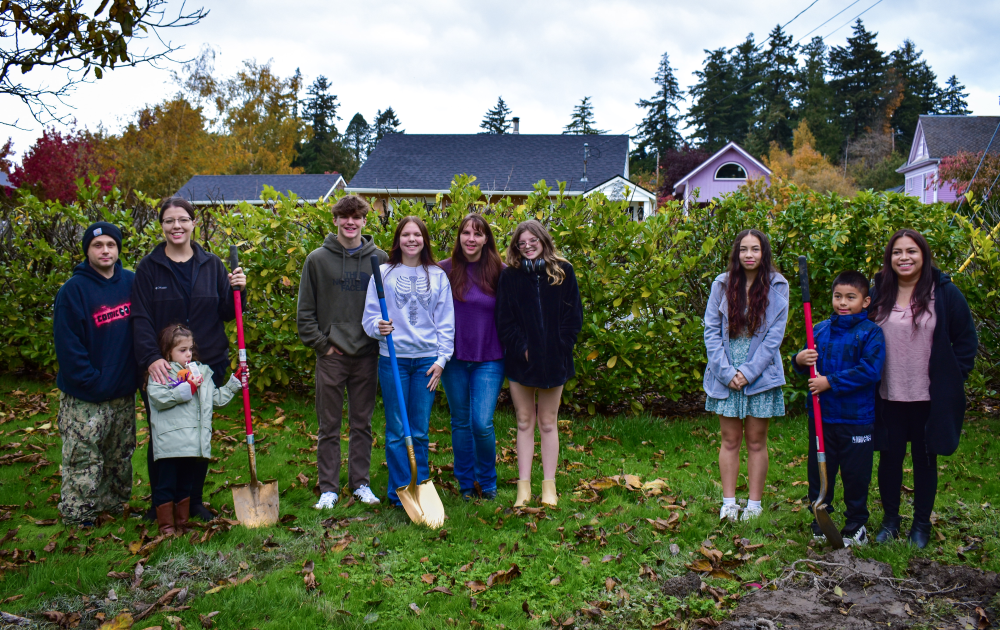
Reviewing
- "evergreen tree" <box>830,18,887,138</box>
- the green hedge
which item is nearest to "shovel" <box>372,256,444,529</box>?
the green hedge

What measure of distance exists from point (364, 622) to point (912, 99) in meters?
63.0

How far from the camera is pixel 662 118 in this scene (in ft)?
189

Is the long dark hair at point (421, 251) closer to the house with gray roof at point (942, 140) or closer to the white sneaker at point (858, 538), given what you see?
the white sneaker at point (858, 538)

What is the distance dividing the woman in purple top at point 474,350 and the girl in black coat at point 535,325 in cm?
11

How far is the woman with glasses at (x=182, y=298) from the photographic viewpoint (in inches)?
167

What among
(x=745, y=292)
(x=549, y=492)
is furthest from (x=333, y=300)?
(x=745, y=292)

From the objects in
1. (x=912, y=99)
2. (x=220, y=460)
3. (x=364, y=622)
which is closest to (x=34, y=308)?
(x=220, y=460)

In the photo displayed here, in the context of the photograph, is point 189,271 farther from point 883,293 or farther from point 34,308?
point 34,308

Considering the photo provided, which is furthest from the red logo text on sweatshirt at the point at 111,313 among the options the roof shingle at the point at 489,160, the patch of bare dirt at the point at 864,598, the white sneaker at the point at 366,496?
the roof shingle at the point at 489,160

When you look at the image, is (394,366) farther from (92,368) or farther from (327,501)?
(92,368)

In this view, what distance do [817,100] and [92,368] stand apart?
189ft

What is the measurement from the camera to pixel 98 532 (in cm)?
423

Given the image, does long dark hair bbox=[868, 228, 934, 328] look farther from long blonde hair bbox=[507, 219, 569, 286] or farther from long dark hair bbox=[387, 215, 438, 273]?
long dark hair bbox=[387, 215, 438, 273]

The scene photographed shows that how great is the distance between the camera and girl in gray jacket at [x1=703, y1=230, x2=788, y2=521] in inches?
168
